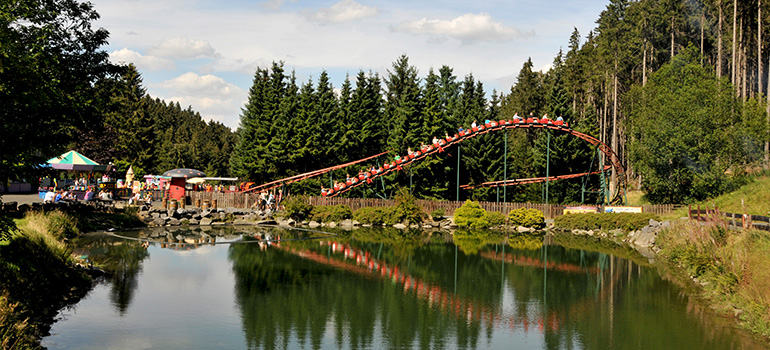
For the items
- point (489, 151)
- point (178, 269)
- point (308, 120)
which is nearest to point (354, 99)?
point (308, 120)

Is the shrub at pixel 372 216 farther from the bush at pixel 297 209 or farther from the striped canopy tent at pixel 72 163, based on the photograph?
the striped canopy tent at pixel 72 163

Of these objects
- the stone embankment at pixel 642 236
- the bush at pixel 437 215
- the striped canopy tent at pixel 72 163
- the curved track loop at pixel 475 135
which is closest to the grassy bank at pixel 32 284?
the striped canopy tent at pixel 72 163

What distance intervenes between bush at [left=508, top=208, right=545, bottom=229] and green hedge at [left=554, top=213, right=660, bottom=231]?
1.26 meters

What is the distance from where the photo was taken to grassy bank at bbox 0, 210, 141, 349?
44.8 feet

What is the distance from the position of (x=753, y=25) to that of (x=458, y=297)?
5387 cm

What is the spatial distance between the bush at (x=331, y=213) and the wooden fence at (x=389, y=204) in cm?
188

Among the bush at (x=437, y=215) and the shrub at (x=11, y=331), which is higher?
the bush at (x=437, y=215)

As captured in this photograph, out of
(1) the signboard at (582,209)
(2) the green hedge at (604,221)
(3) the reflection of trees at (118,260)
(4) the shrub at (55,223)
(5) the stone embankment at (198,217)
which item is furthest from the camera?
(1) the signboard at (582,209)

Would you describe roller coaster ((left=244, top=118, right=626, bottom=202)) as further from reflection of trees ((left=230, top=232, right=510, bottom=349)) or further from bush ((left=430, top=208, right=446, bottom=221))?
reflection of trees ((left=230, top=232, right=510, bottom=349))

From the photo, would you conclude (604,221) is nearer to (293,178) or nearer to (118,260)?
(293,178)

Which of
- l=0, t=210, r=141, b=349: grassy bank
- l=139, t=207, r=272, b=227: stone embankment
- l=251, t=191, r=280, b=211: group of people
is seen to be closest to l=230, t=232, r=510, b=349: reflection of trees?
l=0, t=210, r=141, b=349: grassy bank

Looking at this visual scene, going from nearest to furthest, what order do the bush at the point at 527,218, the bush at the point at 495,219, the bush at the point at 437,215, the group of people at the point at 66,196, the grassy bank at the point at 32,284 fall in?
1. the grassy bank at the point at 32,284
2. the group of people at the point at 66,196
3. the bush at the point at 527,218
4. the bush at the point at 495,219
5. the bush at the point at 437,215

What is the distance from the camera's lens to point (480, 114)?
220 ft

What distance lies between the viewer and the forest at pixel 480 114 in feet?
111
